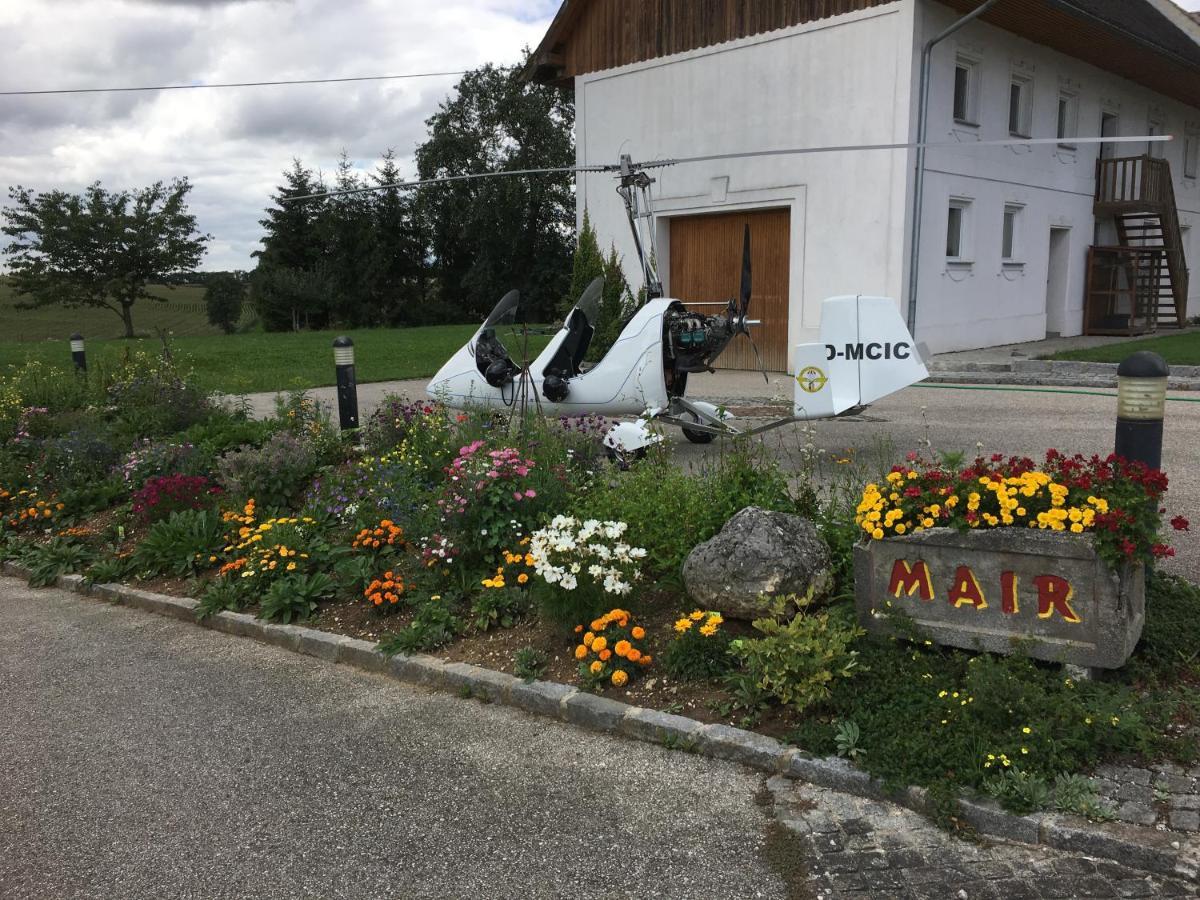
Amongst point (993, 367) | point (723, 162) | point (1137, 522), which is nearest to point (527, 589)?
point (1137, 522)

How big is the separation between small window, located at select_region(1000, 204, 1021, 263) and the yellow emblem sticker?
13490mm

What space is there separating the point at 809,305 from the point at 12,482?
12396 mm

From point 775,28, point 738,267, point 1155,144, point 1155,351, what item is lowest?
point 1155,351

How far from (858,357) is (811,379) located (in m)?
0.37

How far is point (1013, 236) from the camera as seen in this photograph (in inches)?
735

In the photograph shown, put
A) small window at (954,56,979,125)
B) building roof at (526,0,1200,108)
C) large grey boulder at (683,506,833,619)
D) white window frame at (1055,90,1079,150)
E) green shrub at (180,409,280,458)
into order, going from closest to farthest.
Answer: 1. large grey boulder at (683,506,833,619)
2. green shrub at (180,409,280,458)
3. building roof at (526,0,1200,108)
4. small window at (954,56,979,125)
5. white window frame at (1055,90,1079,150)

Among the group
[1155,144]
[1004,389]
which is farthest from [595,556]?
[1155,144]

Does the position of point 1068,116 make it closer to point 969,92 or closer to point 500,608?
point 969,92

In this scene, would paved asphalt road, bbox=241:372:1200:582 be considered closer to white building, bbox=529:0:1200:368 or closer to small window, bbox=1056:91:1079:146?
white building, bbox=529:0:1200:368

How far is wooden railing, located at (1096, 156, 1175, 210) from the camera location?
20.8 meters

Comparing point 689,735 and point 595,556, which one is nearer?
point 689,735

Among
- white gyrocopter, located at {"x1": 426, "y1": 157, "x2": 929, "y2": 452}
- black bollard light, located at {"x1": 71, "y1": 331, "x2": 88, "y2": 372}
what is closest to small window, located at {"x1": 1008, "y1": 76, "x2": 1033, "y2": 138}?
white gyrocopter, located at {"x1": 426, "y1": 157, "x2": 929, "y2": 452}

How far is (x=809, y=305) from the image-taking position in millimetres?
16469

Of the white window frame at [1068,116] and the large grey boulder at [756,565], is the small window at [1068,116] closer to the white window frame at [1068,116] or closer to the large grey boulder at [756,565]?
the white window frame at [1068,116]
